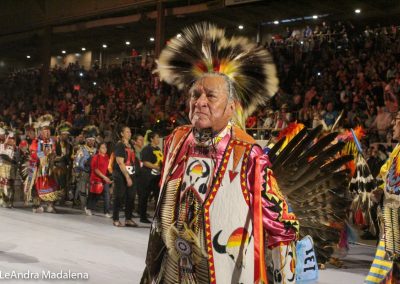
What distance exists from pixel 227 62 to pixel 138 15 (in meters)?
18.3

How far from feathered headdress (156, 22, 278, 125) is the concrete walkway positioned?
10.3 ft

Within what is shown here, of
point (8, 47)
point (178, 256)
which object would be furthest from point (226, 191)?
point (8, 47)

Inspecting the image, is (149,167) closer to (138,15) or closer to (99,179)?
(99,179)

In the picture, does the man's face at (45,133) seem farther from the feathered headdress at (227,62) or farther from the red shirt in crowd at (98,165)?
the feathered headdress at (227,62)

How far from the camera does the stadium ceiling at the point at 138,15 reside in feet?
60.8

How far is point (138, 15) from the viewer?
20.2 metres

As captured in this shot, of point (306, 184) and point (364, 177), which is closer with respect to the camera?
point (306, 184)

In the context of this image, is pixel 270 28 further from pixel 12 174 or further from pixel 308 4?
pixel 12 174

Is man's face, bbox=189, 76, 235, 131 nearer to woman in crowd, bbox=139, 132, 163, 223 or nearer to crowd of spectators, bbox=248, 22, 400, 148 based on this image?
crowd of spectators, bbox=248, 22, 400, 148

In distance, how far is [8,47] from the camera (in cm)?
3058

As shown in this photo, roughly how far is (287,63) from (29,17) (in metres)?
12.7

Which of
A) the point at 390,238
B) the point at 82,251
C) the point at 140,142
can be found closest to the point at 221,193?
the point at 390,238

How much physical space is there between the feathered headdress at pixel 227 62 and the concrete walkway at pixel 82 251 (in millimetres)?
3139

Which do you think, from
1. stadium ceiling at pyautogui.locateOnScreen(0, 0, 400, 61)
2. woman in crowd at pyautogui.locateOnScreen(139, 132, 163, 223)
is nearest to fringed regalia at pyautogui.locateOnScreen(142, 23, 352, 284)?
woman in crowd at pyautogui.locateOnScreen(139, 132, 163, 223)
